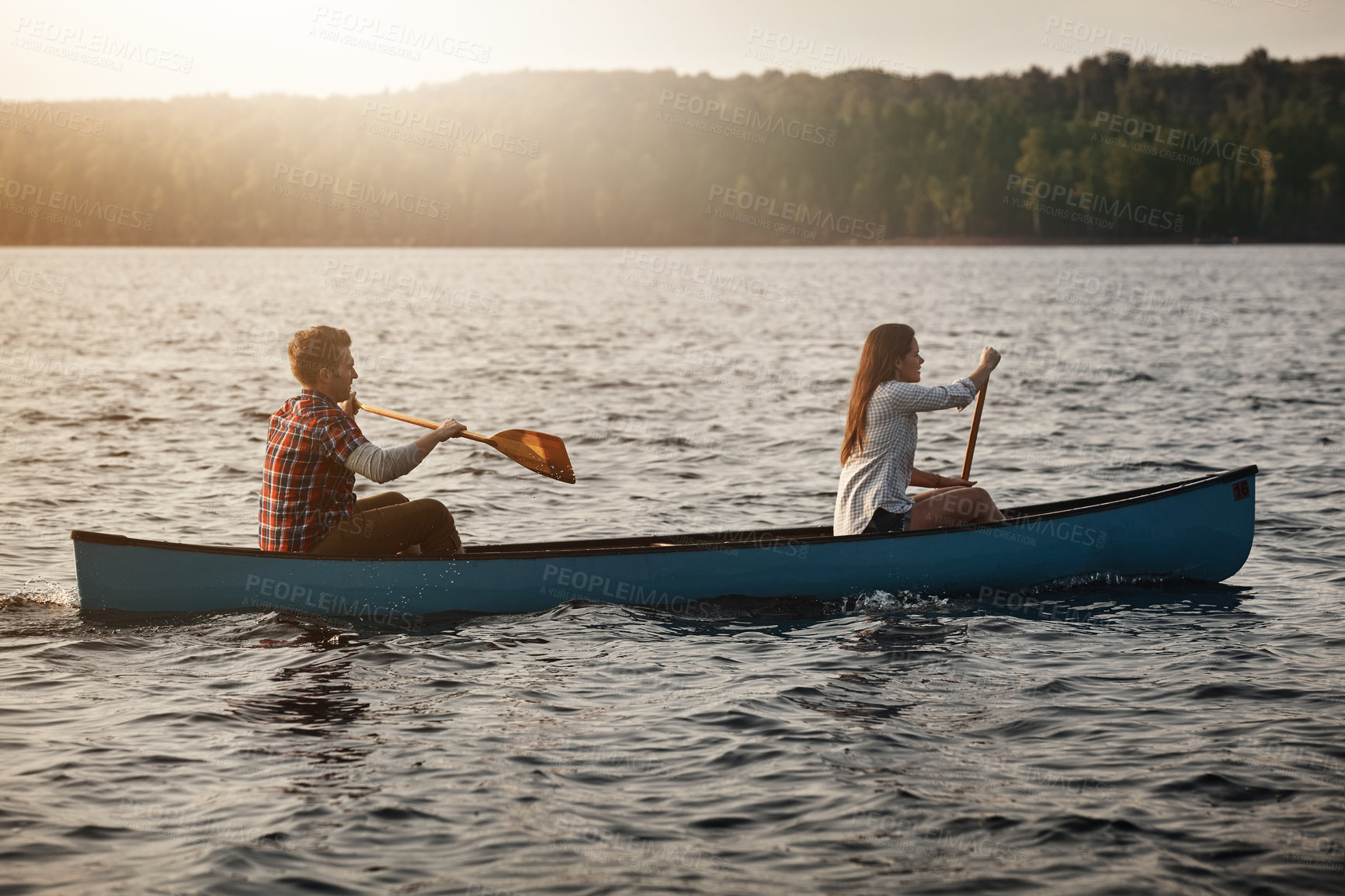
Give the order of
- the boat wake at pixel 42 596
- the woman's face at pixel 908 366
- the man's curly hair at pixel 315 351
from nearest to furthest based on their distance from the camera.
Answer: the man's curly hair at pixel 315 351
the woman's face at pixel 908 366
the boat wake at pixel 42 596

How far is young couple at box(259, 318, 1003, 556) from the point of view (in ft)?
Result: 24.5

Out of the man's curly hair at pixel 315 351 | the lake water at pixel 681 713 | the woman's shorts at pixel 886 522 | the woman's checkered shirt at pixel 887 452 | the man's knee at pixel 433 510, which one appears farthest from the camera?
the woman's shorts at pixel 886 522

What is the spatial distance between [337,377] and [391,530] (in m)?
1.14

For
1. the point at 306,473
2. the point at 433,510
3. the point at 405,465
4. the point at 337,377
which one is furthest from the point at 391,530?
the point at 337,377

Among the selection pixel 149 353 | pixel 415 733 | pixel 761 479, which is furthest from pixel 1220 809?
pixel 149 353

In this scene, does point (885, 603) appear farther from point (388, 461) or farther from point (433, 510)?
point (388, 461)

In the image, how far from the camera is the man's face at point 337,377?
747 cm

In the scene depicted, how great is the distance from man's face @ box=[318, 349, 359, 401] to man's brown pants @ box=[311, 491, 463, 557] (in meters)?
0.89

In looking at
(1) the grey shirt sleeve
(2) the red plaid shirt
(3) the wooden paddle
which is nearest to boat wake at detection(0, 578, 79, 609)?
(2) the red plaid shirt

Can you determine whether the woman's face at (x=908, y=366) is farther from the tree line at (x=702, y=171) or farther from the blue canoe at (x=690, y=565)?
the tree line at (x=702, y=171)

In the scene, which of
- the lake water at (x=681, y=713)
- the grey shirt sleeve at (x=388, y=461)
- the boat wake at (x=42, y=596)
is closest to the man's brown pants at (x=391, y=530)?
the lake water at (x=681, y=713)

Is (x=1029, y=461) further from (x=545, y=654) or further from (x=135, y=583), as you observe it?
(x=135, y=583)

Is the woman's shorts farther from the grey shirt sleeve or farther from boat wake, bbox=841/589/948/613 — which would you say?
the grey shirt sleeve

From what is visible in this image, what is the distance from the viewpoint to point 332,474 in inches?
311
